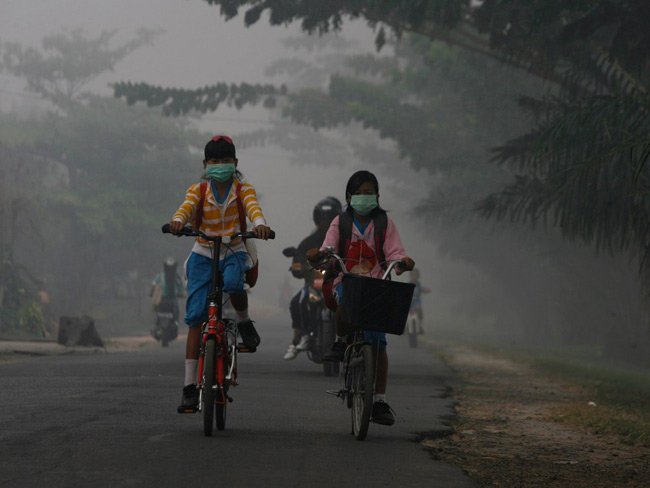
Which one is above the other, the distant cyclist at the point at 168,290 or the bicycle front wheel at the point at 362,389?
the distant cyclist at the point at 168,290

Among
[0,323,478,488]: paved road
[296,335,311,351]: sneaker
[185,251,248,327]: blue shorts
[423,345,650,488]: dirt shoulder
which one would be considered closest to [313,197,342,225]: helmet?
[296,335,311,351]: sneaker

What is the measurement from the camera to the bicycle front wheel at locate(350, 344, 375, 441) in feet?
24.6

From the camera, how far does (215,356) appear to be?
23.8ft

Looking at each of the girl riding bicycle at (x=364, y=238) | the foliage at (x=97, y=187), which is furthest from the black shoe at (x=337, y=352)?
the foliage at (x=97, y=187)

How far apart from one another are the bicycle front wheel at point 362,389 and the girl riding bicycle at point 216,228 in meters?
0.77

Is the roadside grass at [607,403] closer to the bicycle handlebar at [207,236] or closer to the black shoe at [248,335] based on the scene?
the black shoe at [248,335]

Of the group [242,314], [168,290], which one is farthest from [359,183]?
[168,290]

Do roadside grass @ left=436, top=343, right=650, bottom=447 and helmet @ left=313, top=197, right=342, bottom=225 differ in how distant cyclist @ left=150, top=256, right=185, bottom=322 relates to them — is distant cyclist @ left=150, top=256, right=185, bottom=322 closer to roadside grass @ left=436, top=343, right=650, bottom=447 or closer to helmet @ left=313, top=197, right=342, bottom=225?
roadside grass @ left=436, top=343, right=650, bottom=447

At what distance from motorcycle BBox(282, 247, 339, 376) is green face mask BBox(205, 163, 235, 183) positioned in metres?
4.96

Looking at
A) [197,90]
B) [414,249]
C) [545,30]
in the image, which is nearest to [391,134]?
[197,90]

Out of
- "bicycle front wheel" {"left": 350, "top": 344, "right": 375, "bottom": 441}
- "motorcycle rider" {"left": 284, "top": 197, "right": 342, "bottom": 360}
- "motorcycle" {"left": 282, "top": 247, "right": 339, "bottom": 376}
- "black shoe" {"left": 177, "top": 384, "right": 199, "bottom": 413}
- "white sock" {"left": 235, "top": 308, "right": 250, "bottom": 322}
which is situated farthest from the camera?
"motorcycle rider" {"left": 284, "top": 197, "right": 342, "bottom": 360}

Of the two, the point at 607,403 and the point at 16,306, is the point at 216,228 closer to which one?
the point at 607,403

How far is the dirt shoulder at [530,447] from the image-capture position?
→ 6.68m

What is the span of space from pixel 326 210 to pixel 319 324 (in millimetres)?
1474
